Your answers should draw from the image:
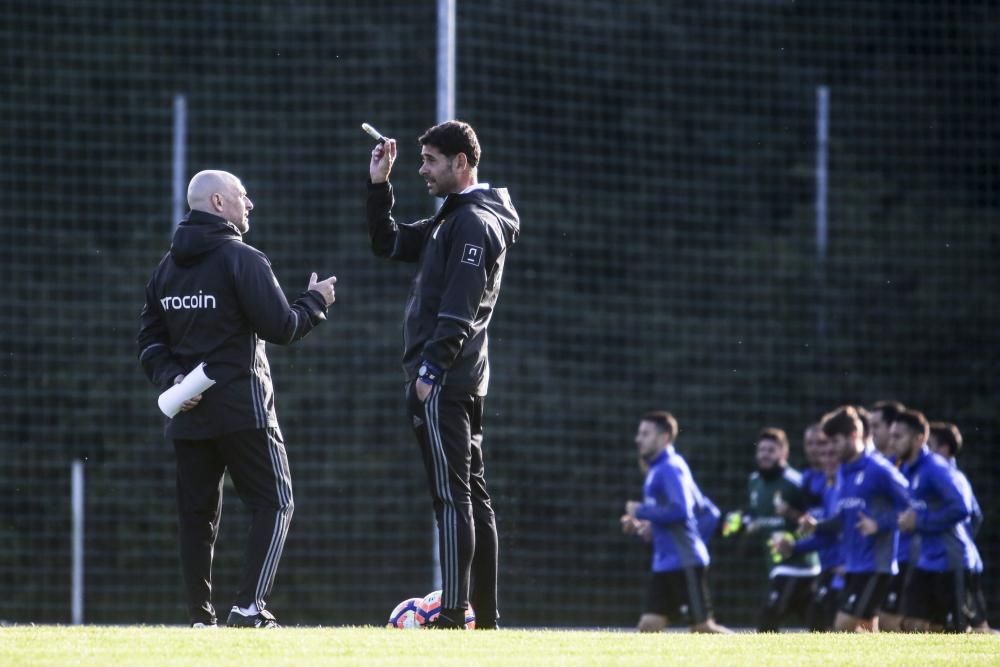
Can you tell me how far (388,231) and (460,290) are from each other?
603mm

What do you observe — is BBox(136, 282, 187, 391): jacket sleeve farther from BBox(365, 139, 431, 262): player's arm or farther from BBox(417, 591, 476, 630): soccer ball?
BBox(417, 591, 476, 630): soccer ball

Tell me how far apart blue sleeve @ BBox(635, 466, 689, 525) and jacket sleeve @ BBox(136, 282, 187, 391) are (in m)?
5.17

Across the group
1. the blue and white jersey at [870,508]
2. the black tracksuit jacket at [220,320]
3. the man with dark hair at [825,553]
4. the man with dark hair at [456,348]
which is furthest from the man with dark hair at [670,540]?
the black tracksuit jacket at [220,320]

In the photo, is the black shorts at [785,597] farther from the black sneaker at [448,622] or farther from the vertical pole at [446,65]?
the black sneaker at [448,622]

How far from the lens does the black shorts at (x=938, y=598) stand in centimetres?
1073

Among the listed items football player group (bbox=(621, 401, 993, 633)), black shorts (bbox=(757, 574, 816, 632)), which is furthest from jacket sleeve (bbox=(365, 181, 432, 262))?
black shorts (bbox=(757, 574, 816, 632))

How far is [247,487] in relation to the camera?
6637 mm

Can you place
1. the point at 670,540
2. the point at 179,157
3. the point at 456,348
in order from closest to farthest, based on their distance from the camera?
the point at 456,348
the point at 670,540
the point at 179,157

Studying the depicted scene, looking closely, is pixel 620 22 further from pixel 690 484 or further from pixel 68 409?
pixel 690 484

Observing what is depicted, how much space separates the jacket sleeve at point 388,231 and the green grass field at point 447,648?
142 centimetres

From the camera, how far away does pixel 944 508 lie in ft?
34.6

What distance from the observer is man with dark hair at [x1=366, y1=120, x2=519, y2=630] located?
641 centimetres

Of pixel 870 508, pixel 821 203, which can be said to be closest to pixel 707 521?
pixel 870 508

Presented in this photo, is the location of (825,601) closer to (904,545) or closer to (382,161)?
(904,545)
